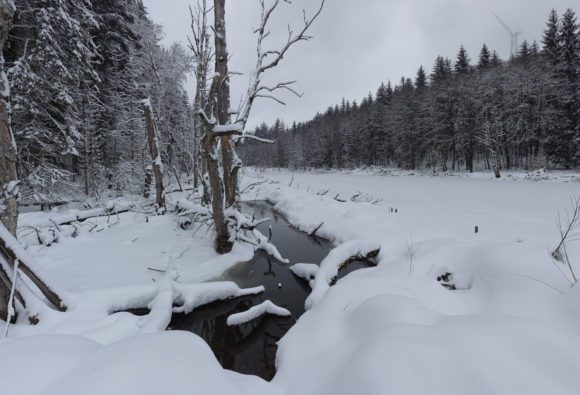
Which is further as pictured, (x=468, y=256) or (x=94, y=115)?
(x=94, y=115)

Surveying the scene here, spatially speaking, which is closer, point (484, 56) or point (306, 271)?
point (306, 271)

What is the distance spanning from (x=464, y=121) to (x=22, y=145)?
40818 millimetres

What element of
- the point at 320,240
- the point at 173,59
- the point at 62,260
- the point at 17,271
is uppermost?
the point at 173,59

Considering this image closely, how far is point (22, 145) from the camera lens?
33.0 feet

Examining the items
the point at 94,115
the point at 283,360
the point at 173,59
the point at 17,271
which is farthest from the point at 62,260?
the point at 173,59

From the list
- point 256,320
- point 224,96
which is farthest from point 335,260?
point 224,96

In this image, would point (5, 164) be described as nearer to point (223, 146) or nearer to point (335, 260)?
point (223, 146)

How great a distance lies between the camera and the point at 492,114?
99.6ft

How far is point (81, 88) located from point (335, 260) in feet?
48.4

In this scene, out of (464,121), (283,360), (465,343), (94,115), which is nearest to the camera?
(465,343)

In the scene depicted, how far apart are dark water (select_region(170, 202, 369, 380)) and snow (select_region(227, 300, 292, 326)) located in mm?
113

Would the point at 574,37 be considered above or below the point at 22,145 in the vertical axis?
above

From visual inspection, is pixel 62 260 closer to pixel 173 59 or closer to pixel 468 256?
pixel 468 256

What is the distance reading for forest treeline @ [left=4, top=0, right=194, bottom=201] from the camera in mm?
9664
